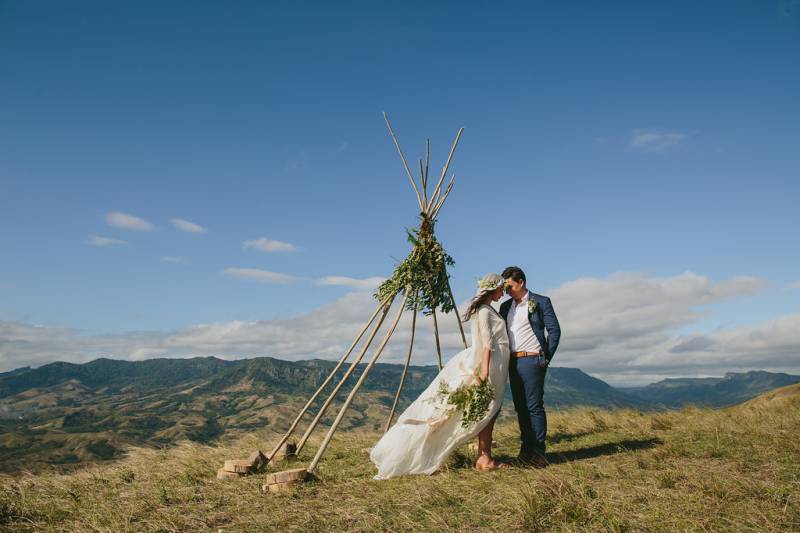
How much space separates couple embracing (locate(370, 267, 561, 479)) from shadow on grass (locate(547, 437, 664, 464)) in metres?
0.85

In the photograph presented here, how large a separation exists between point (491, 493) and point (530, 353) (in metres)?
2.19

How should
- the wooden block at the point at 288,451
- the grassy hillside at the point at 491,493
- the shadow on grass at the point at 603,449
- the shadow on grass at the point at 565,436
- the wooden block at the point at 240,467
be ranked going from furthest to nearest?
the shadow on grass at the point at 565,436, the wooden block at the point at 288,451, the wooden block at the point at 240,467, the shadow on grass at the point at 603,449, the grassy hillside at the point at 491,493

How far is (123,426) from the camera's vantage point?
17512 cm

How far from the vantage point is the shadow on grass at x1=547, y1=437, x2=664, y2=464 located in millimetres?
6984

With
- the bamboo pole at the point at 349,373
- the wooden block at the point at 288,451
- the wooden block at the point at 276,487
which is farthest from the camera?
the wooden block at the point at 288,451

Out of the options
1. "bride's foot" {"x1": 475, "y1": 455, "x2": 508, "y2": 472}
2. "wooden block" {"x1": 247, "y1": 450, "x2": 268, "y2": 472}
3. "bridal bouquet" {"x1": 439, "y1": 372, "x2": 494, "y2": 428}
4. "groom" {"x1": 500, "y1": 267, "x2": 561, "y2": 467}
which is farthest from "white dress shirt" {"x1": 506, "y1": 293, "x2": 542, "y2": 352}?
"wooden block" {"x1": 247, "y1": 450, "x2": 268, "y2": 472}

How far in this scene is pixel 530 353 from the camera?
21.5 feet

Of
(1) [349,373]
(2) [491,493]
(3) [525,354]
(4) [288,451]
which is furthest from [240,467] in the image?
(3) [525,354]

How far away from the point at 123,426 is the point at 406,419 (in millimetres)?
203499

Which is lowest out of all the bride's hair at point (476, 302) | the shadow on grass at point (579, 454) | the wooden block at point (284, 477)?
the wooden block at point (284, 477)

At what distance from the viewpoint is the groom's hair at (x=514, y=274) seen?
6812 millimetres

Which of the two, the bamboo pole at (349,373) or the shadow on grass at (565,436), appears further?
the shadow on grass at (565,436)

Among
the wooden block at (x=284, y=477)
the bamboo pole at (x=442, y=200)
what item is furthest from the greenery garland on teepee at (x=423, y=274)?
the wooden block at (x=284, y=477)

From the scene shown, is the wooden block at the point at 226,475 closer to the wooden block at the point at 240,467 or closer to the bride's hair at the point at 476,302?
the wooden block at the point at 240,467
